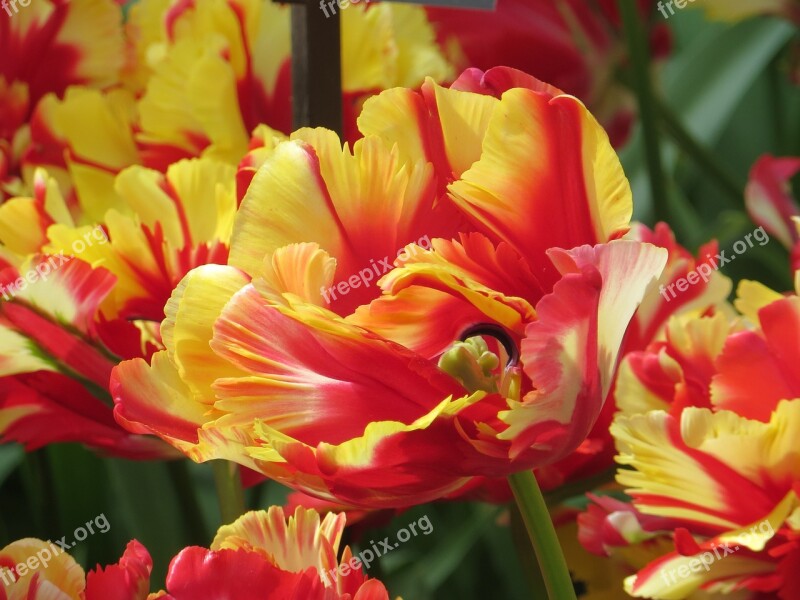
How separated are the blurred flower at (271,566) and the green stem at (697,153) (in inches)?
17.7

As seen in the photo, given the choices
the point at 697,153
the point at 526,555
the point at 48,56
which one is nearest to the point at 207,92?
the point at 48,56

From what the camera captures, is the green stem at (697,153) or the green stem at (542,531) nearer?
the green stem at (542,531)

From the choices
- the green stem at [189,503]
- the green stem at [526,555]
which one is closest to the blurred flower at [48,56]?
the green stem at [189,503]

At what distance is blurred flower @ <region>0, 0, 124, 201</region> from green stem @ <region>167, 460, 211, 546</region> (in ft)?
0.41

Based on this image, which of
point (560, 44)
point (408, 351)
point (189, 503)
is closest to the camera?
point (408, 351)

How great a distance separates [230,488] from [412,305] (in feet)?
0.39

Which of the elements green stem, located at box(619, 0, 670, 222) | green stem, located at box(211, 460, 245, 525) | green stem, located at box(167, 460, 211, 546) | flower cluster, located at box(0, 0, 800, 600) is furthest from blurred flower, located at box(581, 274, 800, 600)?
green stem, located at box(619, 0, 670, 222)

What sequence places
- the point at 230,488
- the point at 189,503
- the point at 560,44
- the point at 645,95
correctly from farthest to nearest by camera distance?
the point at 560,44 < the point at 645,95 < the point at 189,503 < the point at 230,488

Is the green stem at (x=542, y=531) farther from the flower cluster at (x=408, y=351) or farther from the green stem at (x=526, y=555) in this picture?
the green stem at (x=526, y=555)

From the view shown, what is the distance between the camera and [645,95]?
64 cm

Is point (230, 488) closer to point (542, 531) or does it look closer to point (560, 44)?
point (542, 531)

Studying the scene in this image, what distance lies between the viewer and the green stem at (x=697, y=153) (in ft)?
2.22

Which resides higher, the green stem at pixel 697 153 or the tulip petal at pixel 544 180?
the tulip petal at pixel 544 180

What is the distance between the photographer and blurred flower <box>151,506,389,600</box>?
258 mm
